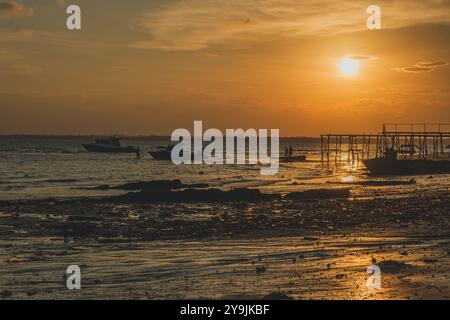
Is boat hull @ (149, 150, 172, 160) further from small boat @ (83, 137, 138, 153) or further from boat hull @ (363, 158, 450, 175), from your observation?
boat hull @ (363, 158, 450, 175)

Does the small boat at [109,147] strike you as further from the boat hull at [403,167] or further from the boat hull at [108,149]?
the boat hull at [403,167]

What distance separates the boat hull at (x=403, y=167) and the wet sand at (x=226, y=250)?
41.5 m

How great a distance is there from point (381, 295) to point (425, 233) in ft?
37.6

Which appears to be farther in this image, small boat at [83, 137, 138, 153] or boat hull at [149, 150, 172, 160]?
small boat at [83, 137, 138, 153]

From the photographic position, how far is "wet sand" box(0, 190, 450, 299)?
15.5 metres

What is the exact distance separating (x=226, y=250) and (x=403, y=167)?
2391 inches

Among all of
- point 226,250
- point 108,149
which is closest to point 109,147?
point 108,149

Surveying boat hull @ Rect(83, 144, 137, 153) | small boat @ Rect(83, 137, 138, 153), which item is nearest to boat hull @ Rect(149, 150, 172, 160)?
boat hull @ Rect(83, 144, 137, 153)

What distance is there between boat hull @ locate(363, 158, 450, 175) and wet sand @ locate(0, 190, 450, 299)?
41.5 m

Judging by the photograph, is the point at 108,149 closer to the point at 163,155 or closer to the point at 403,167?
the point at 163,155

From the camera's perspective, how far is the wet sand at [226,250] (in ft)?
50.8

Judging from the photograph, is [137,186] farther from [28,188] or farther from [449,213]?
[449,213]

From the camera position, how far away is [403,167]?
257 ft

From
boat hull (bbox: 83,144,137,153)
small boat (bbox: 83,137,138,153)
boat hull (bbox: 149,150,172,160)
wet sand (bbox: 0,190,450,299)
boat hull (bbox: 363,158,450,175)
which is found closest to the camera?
wet sand (bbox: 0,190,450,299)
